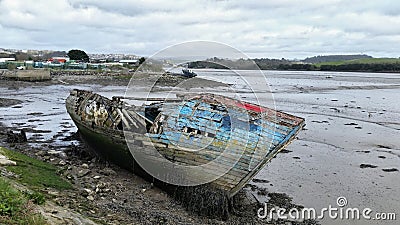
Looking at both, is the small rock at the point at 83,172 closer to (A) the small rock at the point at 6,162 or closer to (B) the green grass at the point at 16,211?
(A) the small rock at the point at 6,162

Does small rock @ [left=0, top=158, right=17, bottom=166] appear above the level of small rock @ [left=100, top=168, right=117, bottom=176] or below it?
above

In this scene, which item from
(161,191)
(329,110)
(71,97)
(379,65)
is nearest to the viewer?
(161,191)

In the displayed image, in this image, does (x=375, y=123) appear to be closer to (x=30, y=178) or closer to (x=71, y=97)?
(x=71, y=97)

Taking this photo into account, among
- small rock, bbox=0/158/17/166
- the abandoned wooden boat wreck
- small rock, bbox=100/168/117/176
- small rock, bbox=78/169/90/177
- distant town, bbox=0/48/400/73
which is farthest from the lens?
distant town, bbox=0/48/400/73

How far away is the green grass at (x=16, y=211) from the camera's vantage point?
4715 mm

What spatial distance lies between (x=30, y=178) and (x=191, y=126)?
→ 385 cm

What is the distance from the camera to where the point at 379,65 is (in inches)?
4375

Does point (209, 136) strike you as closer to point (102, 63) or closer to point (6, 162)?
point (6, 162)

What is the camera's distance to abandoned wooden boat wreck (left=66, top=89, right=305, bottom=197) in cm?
838

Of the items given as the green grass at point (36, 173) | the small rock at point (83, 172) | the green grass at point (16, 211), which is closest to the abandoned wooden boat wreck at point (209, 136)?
the small rock at point (83, 172)

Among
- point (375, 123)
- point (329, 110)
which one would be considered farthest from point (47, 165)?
point (329, 110)

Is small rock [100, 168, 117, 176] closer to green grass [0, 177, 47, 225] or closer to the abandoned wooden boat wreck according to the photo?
the abandoned wooden boat wreck

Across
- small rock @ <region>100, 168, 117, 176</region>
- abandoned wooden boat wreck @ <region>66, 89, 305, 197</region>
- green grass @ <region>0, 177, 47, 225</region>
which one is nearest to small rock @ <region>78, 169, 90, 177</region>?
small rock @ <region>100, 168, 117, 176</region>

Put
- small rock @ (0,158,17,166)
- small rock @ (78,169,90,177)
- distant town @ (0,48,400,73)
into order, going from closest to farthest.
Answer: small rock @ (0,158,17,166) → small rock @ (78,169,90,177) → distant town @ (0,48,400,73)
